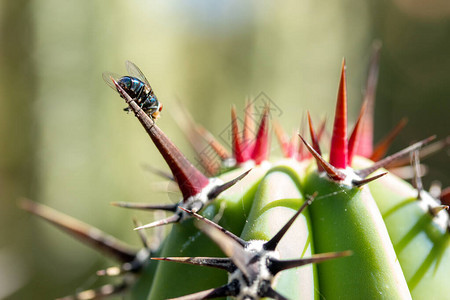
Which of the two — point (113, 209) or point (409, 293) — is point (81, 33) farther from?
point (409, 293)

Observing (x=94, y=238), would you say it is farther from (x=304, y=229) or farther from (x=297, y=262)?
(x=297, y=262)

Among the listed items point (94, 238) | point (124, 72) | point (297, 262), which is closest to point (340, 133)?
point (297, 262)

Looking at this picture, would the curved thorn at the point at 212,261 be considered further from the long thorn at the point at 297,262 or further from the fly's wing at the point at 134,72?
the fly's wing at the point at 134,72

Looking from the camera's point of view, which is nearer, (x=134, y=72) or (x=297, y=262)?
(x=297, y=262)

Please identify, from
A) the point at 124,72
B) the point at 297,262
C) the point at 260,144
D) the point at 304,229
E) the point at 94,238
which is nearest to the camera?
the point at 297,262

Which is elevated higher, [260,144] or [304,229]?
[260,144]

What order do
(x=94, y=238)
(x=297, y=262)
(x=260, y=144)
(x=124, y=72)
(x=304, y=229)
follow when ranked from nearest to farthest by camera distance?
(x=297, y=262), (x=304, y=229), (x=260, y=144), (x=94, y=238), (x=124, y=72)

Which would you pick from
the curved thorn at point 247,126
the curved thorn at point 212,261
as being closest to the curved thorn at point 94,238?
the curved thorn at point 247,126

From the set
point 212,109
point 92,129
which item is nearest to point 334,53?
point 212,109
